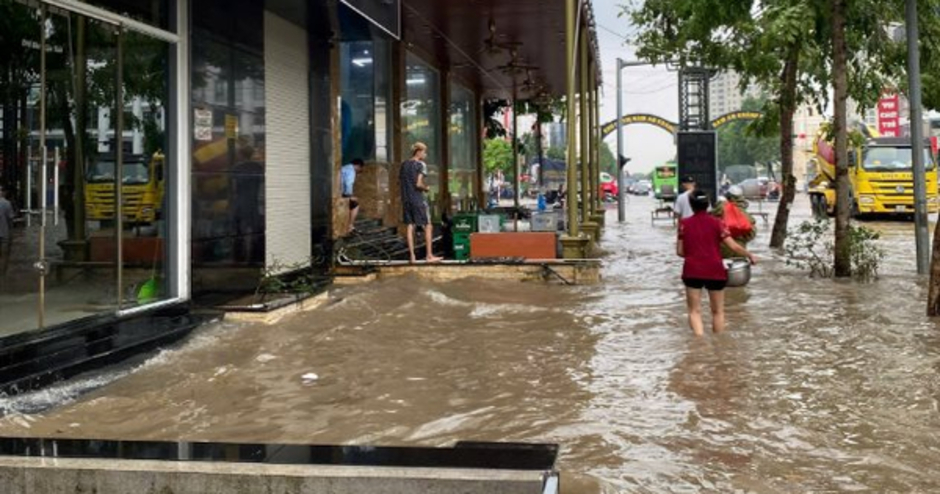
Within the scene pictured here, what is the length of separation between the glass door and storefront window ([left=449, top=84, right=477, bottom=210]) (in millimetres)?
13733

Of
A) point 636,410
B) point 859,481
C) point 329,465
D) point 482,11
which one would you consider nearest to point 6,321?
point 329,465

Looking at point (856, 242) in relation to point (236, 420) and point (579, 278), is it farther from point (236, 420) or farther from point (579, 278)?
point (236, 420)

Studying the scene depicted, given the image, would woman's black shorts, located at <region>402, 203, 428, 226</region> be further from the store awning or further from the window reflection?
the store awning

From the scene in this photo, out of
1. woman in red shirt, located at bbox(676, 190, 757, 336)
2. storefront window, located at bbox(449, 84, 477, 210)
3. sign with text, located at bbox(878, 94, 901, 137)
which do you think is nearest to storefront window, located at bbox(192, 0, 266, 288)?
woman in red shirt, located at bbox(676, 190, 757, 336)

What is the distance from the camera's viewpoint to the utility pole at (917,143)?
13.1 meters

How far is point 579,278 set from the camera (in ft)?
41.3

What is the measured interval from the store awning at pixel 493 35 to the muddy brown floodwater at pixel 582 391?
6028 millimetres

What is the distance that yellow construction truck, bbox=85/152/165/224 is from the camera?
7973 mm

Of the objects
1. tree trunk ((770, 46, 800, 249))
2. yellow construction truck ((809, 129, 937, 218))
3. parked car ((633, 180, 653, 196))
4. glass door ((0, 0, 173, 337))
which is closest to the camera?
glass door ((0, 0, 173, 337))

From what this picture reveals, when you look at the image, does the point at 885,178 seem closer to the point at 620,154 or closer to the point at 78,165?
the point at 620,154

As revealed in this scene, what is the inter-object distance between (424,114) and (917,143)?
32.9 feet

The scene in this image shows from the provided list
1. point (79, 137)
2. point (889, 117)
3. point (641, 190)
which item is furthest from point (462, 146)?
point (641, 190)

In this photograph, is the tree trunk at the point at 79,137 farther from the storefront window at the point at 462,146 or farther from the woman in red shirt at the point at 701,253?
the storefront window at the point at 462,146

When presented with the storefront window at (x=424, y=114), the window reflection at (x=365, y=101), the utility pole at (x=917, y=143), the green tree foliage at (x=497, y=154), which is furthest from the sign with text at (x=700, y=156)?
the green tree foliage at (x=497, y=154)
